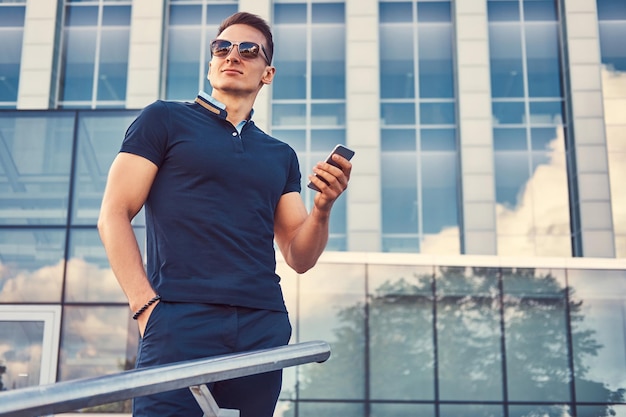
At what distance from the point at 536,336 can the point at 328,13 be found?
9.08 meters

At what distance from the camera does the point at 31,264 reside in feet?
38.4

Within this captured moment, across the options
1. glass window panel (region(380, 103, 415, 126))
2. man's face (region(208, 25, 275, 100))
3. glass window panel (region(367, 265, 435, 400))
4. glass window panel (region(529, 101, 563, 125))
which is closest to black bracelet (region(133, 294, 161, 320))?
man's face (region(208, 25, 275, 100))

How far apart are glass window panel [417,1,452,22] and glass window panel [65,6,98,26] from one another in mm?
7672

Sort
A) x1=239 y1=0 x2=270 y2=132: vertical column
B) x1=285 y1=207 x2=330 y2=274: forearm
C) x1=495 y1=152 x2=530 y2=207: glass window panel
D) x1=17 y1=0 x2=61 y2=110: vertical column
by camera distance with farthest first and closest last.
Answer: x1=17 y1=0 x2=61 y2=110: vertical column
x1=239 y1=0 x2=270 y2=132: vertical column
x1=495 y1=152 x2=530 y2=207: glass window panel
x1=285 y1=207 x2=330 y2=274: forearm

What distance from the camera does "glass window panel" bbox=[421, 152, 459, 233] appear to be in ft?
58.7

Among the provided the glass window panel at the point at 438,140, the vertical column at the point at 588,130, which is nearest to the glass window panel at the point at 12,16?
the glass window panel at the point at 438,140

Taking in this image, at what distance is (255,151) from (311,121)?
16.5 meters

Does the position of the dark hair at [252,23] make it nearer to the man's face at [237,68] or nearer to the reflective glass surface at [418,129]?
the man's face at [237,68]

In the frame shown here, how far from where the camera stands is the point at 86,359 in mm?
11547

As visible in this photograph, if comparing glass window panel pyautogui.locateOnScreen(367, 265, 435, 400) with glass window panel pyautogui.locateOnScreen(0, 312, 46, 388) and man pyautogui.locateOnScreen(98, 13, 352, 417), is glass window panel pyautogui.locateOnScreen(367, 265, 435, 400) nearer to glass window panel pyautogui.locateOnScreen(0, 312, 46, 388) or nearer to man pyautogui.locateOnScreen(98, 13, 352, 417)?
glass window panel pyautogui.locateOnScreen(0, 312, 46, 388)

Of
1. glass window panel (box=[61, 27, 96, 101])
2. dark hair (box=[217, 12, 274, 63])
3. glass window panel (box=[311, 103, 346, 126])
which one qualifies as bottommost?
dark hair (box=[217, 12, 274, 63])

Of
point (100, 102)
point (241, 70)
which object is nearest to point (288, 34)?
point (100, 102)

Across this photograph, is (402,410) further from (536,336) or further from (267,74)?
(267,74)

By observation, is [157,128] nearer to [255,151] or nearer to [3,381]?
[255,151]
